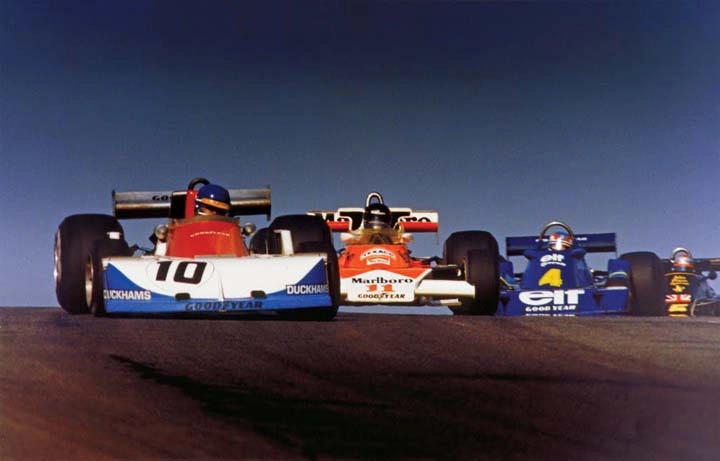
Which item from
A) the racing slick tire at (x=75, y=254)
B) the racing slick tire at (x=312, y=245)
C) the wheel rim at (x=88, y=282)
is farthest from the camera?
the racing slick tire at (x=75, y=254)

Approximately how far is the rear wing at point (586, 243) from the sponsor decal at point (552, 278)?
3.25ft

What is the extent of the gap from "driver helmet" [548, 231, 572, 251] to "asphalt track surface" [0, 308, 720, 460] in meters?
11.0

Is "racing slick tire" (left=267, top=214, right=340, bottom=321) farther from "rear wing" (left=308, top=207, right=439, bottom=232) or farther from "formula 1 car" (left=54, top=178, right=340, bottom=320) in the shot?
"rear wing" (left=308, top=207, right=439, bottom=232)

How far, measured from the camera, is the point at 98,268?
40.3 ft

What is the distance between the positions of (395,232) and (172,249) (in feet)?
19.0

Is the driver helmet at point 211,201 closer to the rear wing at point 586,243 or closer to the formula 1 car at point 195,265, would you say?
the formula 1 car at point 195,265

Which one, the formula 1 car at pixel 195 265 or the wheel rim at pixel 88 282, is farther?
the wheel rim at pixel 88 282

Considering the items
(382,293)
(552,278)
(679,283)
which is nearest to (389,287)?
(382,293)

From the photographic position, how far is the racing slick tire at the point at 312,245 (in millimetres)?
12441

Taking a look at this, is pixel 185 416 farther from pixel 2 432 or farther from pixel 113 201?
pixel 113 201

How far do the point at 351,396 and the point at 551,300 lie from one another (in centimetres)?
1346

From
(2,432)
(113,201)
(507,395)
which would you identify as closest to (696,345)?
(507,395)

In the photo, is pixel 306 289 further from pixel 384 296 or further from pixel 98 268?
pixel 384 296

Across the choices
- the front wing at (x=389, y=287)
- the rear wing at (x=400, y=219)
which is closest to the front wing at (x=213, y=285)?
the front wing at (x=389, y=287)
